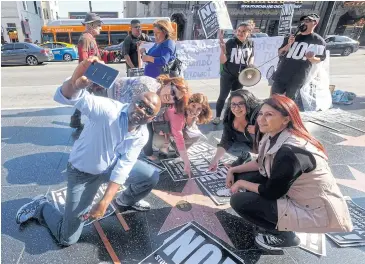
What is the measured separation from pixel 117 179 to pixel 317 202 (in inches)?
53.8

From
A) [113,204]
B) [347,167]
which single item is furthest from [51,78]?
[347,167]

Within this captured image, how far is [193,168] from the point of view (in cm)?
303

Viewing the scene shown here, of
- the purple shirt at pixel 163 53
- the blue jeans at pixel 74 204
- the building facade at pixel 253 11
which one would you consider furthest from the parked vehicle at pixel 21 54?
the building facade at pixel 253 11

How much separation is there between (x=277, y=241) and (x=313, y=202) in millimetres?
518

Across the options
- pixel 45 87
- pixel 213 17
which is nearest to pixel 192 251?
pixel 213 17

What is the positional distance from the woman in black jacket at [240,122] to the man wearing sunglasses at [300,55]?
1.70 m

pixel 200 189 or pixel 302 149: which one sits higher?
pixel 302 149

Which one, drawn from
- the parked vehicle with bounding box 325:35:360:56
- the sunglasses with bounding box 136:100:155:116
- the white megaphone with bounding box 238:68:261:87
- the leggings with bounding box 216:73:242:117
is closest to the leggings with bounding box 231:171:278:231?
the sunglasses with bounding box 136:100:155:116

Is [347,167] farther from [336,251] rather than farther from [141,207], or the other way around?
[141,207]

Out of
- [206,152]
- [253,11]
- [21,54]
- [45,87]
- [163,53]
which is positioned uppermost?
[253,11]

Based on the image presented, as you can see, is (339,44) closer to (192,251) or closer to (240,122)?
(240,122)

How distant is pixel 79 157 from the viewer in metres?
1.72

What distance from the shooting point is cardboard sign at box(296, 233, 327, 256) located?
1.94 meters

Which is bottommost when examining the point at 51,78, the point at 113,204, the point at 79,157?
the point at 51,78
